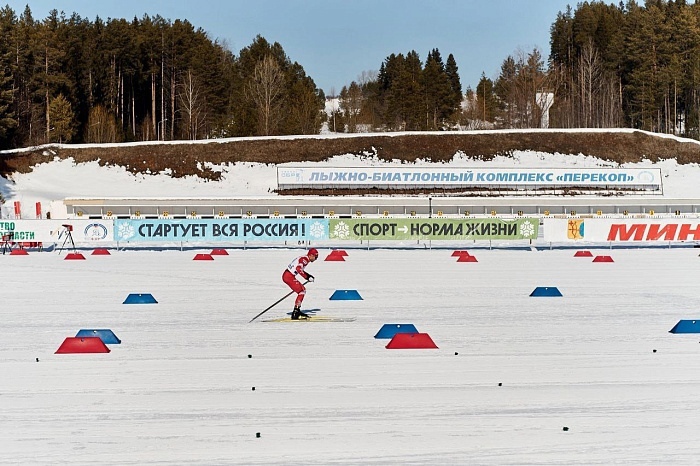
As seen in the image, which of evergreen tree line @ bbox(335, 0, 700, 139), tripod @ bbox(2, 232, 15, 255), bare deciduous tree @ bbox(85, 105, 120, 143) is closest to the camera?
tripod @ bbox(2, 232, 15, 255)

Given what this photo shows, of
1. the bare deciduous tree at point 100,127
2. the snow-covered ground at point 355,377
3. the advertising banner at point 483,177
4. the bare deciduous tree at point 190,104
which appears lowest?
the snow-covered ground at point 355,377

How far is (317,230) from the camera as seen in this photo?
34812 millimetres

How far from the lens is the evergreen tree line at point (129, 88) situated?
88750 mm

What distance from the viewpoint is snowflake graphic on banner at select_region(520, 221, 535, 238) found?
35156mm

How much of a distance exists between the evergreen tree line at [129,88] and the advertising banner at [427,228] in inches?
2180

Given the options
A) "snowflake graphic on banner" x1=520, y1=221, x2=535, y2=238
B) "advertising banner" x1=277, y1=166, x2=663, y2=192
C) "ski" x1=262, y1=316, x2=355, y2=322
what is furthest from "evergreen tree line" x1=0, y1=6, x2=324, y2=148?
"ski" x1=262, y1=316, x2=355, y2=322

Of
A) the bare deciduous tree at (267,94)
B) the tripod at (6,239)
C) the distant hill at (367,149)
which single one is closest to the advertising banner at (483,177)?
the distant hill at (367,149)

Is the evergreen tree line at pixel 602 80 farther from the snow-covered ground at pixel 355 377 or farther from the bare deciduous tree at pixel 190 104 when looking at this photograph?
the snow-covered ground at pixel 355 377

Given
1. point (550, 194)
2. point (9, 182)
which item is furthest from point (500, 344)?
point (9, 182)

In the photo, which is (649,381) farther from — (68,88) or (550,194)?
(68,88)

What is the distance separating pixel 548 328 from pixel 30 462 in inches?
392

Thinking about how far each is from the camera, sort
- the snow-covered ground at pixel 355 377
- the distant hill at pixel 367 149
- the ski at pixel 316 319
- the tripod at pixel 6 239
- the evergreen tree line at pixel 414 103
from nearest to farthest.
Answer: the snow-covered ground at pixel 355 377 → the ski at pixel 316 319 → the tripod at pixel 6 239 → the distant hill at pixel 367 149 → the evergreen tree line at pixel 414 103

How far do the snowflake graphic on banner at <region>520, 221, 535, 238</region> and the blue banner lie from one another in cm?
733

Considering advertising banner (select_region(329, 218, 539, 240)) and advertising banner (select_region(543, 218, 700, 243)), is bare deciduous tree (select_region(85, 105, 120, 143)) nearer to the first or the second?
advertising banner (select_region(329, 218, 539, 240))
